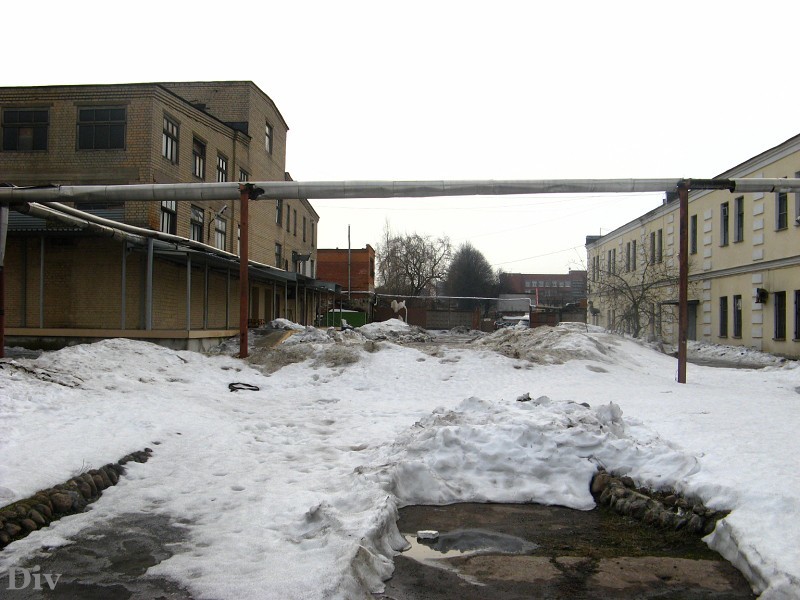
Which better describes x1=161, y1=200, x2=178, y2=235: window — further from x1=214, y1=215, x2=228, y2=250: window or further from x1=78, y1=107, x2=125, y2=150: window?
x1=214, y1=215, x2=228, y2=250: window

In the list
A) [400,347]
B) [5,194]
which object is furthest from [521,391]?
[5,194]

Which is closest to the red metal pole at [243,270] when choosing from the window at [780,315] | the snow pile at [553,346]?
the snow pile at [553,346]

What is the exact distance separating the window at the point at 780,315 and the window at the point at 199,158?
73.0ft

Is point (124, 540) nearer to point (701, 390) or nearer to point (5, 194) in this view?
point (5, 194)

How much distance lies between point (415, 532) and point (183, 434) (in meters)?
3.91

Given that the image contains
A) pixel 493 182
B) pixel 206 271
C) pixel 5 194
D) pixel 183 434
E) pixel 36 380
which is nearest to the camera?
pixel 183 434

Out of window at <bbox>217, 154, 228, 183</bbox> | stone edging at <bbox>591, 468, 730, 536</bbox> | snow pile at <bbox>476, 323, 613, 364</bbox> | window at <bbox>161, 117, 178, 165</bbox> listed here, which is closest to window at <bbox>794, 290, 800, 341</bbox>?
snow pile at <bbox>476, 323, 613, 364</bbox>

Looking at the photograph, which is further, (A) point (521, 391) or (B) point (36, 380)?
(A) point (521, 391)

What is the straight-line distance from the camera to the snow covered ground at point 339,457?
414 cm

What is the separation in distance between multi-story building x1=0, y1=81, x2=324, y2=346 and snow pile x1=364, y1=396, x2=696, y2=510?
38.2 feet

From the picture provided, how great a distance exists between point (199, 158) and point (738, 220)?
2244 cm

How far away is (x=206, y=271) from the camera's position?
19891mm

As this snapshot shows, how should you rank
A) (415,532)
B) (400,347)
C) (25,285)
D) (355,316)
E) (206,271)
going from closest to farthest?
(415,532)
(400,347)
(25,285)
(206,271)
(355,316)

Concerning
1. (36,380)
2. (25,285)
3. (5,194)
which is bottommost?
(36,380)
